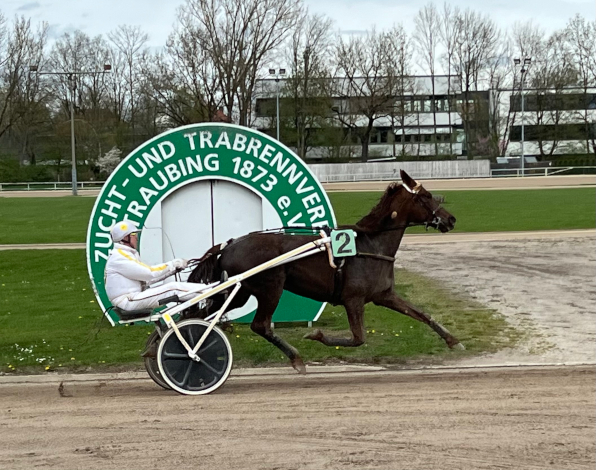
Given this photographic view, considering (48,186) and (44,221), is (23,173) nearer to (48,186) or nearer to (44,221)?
(48,186)

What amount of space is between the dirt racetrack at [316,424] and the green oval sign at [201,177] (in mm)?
2550

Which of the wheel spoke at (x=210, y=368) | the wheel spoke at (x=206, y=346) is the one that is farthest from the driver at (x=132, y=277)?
the wheel spoke at (x=210, y=368)

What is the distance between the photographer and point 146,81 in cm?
5894

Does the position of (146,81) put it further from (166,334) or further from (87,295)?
(166,334)

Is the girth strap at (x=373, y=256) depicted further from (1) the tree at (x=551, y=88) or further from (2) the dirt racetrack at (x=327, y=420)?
(1) the tree at (x=551, y=88)

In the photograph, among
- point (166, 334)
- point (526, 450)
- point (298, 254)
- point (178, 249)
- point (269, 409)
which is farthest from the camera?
point (178, 249)

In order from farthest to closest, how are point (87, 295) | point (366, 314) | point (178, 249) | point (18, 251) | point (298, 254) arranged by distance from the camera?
point (18, 251) → point (87, 295) → point (366, 314) → point (178, 249) → point (298, 254)

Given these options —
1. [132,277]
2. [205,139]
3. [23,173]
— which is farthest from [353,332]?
[23,173]

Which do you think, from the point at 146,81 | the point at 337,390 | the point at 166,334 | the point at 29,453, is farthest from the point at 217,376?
the point at 146,81

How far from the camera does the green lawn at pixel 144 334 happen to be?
27.7 ft

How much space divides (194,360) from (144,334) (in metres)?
3.27

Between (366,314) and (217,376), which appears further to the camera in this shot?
(366,314)

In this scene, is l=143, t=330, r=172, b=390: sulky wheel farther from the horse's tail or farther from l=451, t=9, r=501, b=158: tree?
l=451, t=9, r=501, b=158: tree

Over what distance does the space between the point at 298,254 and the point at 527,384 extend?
7.32 ft
